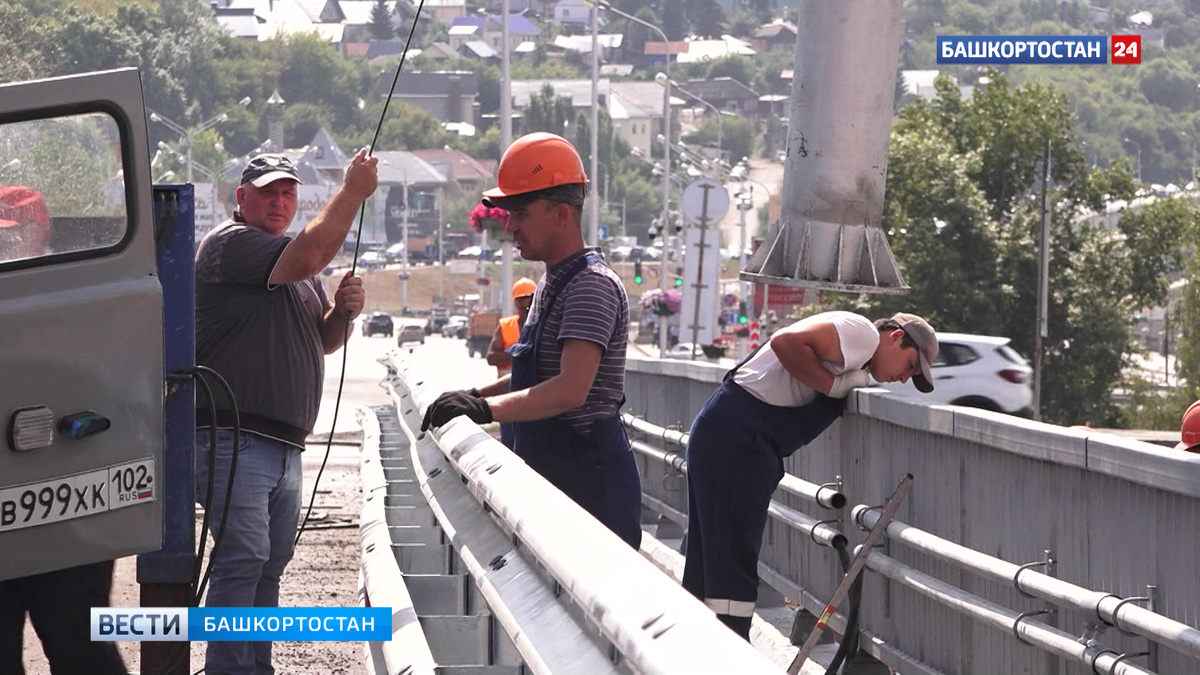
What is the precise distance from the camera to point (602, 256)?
5.70 metres

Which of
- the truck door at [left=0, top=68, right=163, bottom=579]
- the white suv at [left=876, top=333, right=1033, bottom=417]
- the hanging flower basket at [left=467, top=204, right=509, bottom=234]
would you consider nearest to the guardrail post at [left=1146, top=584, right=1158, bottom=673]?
the hanging flower basket at [left=467, top=204, right=509, bottom=234]

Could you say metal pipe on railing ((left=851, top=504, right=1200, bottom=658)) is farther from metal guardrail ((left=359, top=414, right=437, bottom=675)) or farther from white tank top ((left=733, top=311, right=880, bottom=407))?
metal guardrail ((left=359, top=414, right=437, bottom=675))

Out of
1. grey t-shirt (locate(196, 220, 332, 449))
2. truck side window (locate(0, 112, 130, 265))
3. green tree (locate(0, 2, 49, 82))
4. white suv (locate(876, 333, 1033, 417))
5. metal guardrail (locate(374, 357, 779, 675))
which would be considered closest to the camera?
metal guardrail (locate(374, 357, 779, 675))

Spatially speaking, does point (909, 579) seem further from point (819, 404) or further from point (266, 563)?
point (266, 563)

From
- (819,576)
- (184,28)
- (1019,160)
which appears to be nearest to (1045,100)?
(1019,160)

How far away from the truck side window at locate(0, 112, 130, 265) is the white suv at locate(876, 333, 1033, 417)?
73.7 ft

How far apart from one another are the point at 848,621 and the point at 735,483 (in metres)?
1.14

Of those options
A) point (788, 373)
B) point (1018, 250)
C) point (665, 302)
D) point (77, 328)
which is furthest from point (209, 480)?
point (1018, 250)

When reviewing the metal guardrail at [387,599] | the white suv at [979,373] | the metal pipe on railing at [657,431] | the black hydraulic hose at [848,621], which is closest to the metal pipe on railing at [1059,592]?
the black hydraulic hose at [848,621]

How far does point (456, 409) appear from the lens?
538cm

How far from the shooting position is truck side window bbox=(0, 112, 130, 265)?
4887 mm

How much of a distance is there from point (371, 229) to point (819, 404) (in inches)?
7394

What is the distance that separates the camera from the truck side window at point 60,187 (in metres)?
4.89

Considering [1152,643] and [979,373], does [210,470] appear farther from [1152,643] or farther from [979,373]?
[979,373]
